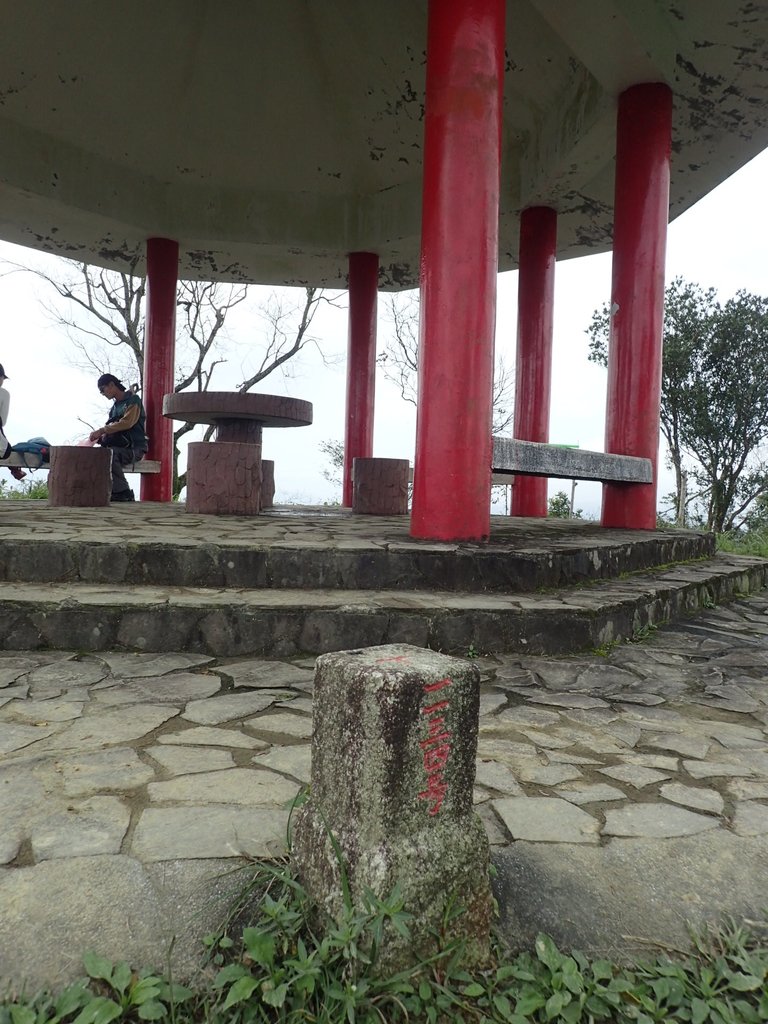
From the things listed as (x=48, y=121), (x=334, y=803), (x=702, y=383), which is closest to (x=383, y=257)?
(x=48, y=121)

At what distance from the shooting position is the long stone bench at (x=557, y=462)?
4711 millimetres

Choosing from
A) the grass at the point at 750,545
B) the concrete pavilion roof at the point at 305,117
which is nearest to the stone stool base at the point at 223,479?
Result: the concrete pavilion roof at the point at 305,117

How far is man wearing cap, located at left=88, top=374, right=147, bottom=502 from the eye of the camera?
8.34 meters

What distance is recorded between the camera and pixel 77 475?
688cm

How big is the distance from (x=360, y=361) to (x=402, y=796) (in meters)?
9.35

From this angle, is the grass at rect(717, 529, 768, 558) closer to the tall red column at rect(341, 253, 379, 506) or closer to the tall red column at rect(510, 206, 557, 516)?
the tall red column at rect(510, 206, 557, 516)

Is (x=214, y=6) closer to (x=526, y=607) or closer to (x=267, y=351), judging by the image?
(x=526, y=607)

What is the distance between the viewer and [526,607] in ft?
11.7

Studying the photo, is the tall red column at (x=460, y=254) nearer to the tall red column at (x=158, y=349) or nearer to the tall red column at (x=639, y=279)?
the tall red column at (x=639, y=279)

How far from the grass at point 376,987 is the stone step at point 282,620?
206cm

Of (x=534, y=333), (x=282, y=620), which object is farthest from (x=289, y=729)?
(x=534, y=333)

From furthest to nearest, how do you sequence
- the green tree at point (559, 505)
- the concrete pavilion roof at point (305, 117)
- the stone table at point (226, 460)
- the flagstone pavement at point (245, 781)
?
the green tree at point (559, 505) < the stone table at point (226, 460) < the concrete pavilion roof at point (305, 117) < the flagstone pavement at point (245, 781)

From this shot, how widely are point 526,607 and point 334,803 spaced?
236 centimetres

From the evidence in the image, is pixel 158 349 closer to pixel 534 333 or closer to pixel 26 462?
pixel 26 462
